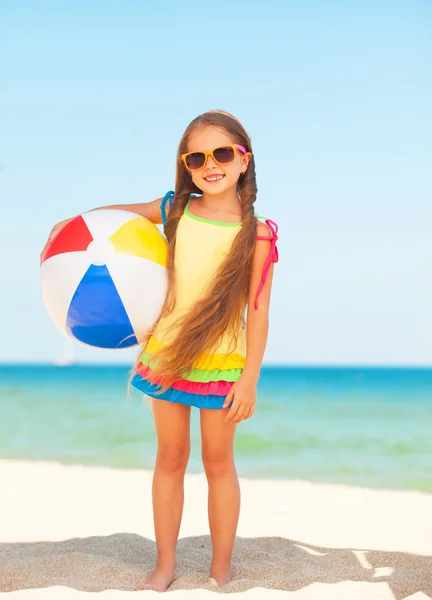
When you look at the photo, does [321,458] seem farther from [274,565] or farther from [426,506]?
[274,565]

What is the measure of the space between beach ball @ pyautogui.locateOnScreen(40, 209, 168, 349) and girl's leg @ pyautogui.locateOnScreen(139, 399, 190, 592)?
15.5 inches

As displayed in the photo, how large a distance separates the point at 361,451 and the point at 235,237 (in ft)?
27.5

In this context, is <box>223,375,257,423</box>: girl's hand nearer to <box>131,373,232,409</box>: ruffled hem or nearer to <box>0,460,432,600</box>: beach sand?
<box>131,373,232,409</box>: ruffled hem

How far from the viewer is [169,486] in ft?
11.1

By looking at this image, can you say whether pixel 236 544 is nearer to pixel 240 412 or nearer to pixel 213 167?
pixel 240 412

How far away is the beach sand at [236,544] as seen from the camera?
10.2ft

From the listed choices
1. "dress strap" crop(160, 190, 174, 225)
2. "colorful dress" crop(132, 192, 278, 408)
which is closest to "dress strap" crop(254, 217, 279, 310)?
"colorful dress" crop(132, 192, 278, 408)

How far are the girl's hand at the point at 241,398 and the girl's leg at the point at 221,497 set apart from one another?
0.14 meters

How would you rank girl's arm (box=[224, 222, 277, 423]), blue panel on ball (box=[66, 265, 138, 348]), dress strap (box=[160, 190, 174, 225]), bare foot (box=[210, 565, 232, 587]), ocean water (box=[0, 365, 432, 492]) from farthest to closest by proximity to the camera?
1. ocean water (box=[0, 365, 432, 492])
2. dress strap (box=[160, 190, 174, 225])
3. bare foot (box=[210, 565, 232, 587])
4. girl's arm (box=[224, 222, 277, 423])
5. blue panel on ball (box=[66, 265, 138, 348])

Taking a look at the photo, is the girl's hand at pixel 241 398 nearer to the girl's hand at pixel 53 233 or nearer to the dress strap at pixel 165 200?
the dress strap at pixel 165 200

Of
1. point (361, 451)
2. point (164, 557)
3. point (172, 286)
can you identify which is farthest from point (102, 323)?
point (361, 451)

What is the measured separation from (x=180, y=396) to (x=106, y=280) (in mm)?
619

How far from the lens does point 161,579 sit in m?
3.24

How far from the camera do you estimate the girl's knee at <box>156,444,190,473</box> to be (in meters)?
3.35
